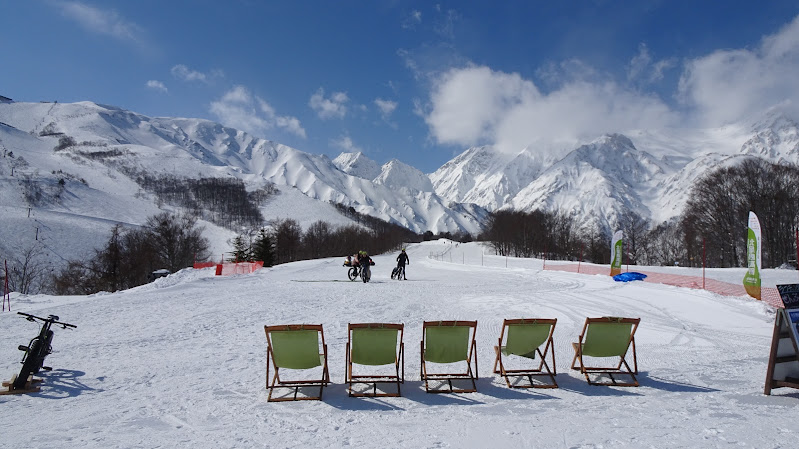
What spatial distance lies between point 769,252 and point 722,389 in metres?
48.5

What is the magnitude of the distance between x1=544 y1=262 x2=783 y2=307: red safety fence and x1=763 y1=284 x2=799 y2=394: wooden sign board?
10.7 meters

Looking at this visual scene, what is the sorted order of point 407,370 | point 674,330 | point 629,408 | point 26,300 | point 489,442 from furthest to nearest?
point 26,300 < point 674,330 < point 407,370 < point 629,408 < point 489,442

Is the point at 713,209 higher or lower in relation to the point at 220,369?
higher

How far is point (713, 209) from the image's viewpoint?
45750 mm

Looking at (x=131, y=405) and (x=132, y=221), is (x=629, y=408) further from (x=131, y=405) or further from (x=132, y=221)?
(x=132, y=221)

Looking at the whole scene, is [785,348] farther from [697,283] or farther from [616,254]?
[616,254]

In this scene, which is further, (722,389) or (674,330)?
(674,330)

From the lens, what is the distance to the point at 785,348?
19.4 ft

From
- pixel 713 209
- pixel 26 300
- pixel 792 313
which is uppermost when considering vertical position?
pixel 713 209

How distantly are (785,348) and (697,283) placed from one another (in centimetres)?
1545

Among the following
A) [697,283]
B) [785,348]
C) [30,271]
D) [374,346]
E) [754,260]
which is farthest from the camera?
[30,271]

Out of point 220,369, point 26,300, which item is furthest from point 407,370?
point 26,300

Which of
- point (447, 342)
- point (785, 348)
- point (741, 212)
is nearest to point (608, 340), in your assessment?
point (785, 348)

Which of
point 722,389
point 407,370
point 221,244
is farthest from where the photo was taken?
point 221,244
